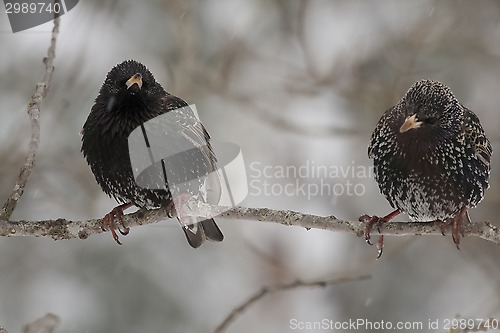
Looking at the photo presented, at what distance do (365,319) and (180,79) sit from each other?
3077mm

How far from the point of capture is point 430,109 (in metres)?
4.57

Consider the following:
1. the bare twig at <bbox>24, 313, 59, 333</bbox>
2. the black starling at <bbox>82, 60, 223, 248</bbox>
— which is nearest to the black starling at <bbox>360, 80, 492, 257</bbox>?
the black starling at <bbox>82, 60, 223, 248</bbox>

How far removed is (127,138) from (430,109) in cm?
188

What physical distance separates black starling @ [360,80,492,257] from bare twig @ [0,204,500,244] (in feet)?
0.94

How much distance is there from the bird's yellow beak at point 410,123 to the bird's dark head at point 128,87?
1.63m

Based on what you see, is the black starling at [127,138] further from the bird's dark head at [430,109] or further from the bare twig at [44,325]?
the bird's dark head at [430,109]

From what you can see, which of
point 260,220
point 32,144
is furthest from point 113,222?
point 260,220

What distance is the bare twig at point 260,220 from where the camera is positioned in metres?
4.08

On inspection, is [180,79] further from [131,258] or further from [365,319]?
[365,319]

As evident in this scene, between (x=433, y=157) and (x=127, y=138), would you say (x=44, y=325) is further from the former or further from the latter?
(x=433, y=157)

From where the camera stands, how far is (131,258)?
349 inches

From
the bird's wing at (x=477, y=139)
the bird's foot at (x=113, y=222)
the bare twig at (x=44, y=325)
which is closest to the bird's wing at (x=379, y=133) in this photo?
the bird's wing at (x=477, y=139)

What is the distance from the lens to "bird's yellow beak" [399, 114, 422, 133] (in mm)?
4410

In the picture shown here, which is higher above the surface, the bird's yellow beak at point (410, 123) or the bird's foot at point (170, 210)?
the bird's yellow beak at point (410, 123)
